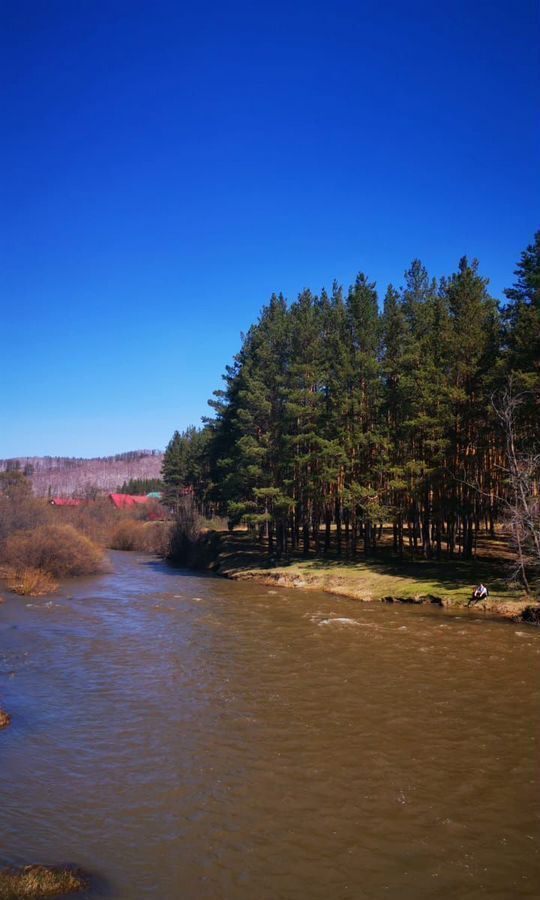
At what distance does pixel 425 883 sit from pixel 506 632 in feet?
56.4

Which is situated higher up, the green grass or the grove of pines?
the grove of pines

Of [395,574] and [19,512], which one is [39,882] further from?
[19,512]

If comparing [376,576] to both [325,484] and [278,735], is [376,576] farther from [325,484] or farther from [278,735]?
[278,735]

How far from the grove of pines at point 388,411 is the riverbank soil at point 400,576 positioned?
1.62 m

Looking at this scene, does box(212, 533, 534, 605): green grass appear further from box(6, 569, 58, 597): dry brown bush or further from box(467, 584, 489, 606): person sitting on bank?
box(6, 569, 58, 597): dry brown bush

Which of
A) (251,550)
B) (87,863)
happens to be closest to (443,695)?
(87,863)

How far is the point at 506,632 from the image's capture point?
912 inches

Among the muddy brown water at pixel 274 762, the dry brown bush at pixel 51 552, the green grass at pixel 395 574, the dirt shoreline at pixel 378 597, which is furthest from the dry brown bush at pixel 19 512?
the muddy brown water at pixel 274 762

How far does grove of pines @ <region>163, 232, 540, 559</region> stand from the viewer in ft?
108

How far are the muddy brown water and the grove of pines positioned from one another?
13.5m

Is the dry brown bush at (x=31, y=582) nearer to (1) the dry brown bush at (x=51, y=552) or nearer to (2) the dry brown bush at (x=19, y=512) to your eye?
(1) the dry brown bush at (x=51, y=552)

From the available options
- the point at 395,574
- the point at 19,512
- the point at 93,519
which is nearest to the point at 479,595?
the point at 395,574

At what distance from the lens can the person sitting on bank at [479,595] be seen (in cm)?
2731

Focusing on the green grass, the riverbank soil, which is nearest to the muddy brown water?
the riverbank soil
